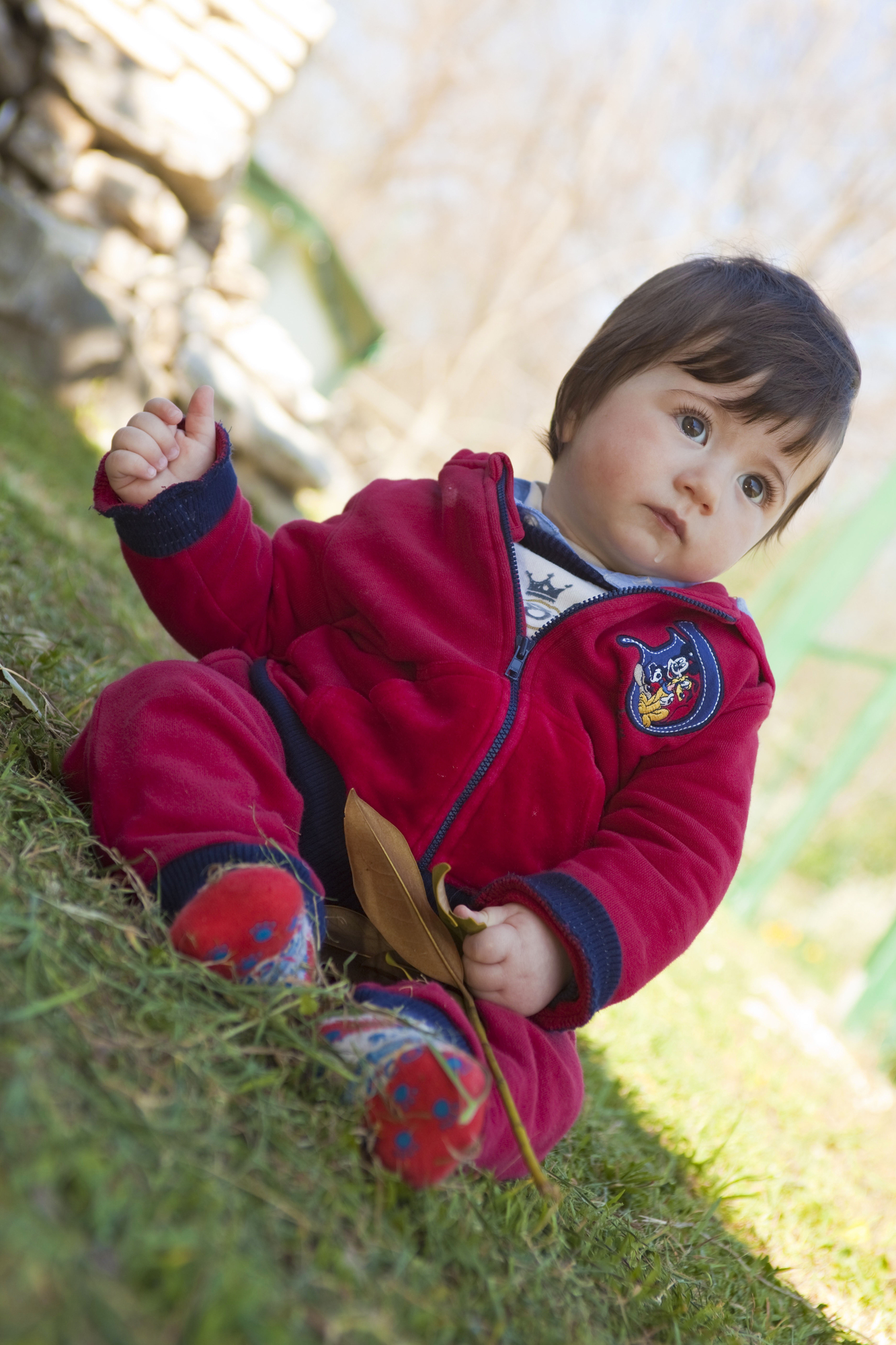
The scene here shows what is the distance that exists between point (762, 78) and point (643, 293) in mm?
13590

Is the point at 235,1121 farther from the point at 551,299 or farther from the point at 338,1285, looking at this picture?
the point at 551,299

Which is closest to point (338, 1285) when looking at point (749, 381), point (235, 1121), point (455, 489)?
point (235, 1121)

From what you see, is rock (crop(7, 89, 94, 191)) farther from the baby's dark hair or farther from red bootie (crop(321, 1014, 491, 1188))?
red bootie (crop(321, 1014, 491, 1188))

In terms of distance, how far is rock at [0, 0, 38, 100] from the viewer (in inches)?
203

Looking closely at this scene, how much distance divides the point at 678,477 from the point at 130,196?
5018mm

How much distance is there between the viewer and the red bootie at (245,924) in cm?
113

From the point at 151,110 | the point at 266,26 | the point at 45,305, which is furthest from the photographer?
the point at 266,26

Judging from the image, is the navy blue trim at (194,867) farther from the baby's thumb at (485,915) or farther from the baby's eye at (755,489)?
the baby's eye at (755,489)

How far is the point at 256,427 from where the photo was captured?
24.3 ft

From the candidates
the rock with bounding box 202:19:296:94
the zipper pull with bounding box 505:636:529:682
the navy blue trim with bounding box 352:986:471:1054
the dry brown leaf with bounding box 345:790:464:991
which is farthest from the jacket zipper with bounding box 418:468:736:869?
the rock with bounding box 202:19:296:94

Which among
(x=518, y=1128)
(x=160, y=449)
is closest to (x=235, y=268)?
(x=160, y=449)

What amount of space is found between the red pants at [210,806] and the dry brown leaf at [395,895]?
0.08 meters

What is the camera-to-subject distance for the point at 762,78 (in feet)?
43.2

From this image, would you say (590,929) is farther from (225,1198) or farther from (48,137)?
(48,137)
